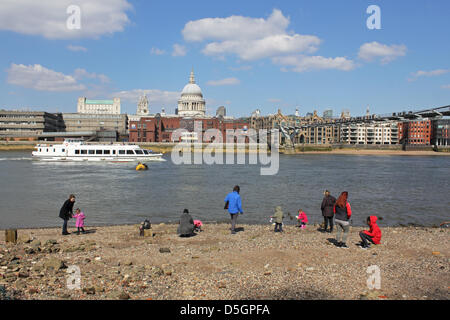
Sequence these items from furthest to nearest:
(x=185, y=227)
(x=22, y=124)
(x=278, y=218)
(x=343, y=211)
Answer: (x=22, y=124)
(x=278, y=218)
(x=185, y=227)
(x=343, y=211)

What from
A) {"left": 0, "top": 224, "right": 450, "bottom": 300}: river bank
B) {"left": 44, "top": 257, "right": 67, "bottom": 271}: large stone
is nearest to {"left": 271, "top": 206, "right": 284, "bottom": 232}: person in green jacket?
{"left": 0, "top": 224, "right": 450, "bottom": 300}: river bank

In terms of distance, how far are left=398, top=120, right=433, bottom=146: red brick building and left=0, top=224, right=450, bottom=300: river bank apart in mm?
163487

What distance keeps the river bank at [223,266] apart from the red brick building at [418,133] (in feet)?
536

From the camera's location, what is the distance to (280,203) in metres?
29.5

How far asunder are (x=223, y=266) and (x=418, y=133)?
17282cm

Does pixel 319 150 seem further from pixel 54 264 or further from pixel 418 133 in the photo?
pixel 54 264

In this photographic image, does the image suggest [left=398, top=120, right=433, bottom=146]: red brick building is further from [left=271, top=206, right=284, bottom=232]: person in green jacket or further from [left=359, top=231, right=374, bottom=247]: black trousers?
[left=359, top=231, right=374, bottom=247]: black trousers

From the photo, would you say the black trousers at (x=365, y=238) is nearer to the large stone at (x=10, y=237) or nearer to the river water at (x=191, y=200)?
the river water at (x=191, y=200)

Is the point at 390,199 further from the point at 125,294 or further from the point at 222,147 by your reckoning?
the point at 222,147

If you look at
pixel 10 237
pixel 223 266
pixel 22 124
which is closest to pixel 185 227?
pixel 223 266

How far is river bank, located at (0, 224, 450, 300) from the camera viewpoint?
10070 millimetres

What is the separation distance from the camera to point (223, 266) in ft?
40.2

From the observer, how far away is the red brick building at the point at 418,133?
6457 inches

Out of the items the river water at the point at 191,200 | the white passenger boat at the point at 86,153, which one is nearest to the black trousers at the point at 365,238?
the river water at the point at 191,200
